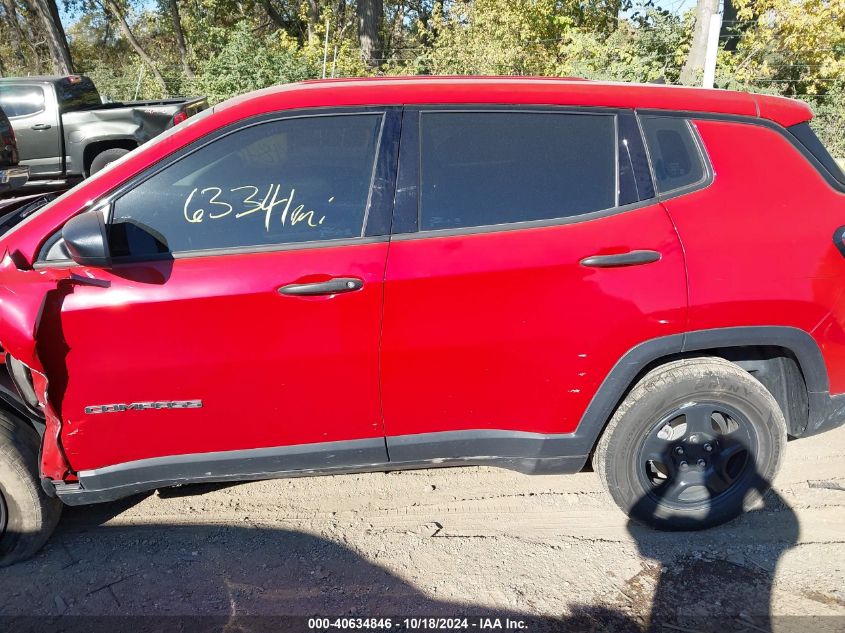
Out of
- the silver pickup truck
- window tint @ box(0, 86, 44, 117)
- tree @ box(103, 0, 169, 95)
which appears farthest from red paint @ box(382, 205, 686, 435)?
tree @ box(103, 0, 169, 95)

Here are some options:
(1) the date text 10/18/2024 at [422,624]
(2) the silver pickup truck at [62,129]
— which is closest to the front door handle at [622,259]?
(1) the date text 10/18/2024 at [422,624]

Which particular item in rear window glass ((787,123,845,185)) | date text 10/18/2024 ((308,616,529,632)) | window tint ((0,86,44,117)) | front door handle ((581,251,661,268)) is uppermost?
rear window glass ((787,123,845,185))

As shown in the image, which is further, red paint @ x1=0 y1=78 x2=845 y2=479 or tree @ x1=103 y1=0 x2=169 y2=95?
tree @ x1=103 y1=0 x2=169 y2=95

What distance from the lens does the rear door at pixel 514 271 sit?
256 centimetres

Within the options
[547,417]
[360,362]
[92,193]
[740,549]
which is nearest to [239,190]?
[92,193]

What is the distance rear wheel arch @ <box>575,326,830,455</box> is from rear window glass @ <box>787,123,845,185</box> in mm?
706

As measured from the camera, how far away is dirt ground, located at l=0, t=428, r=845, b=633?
2.62 meters

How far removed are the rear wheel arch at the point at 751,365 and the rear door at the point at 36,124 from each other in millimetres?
9105

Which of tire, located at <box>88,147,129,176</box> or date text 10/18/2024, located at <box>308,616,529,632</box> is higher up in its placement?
date text 10/18/2024, located at <box>308,616,529,632</box>

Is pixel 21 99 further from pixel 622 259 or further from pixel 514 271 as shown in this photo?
pixel 622 259

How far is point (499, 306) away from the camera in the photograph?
101 inches

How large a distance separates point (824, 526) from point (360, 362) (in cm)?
218

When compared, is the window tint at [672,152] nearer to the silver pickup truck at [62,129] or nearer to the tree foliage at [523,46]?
the tree foliage at [523,46]

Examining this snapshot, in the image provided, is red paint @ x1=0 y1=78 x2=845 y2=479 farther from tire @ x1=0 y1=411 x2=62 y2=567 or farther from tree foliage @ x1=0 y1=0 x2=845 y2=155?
tree foliage @ x1=0 y1=0 x2=845 y2=155
